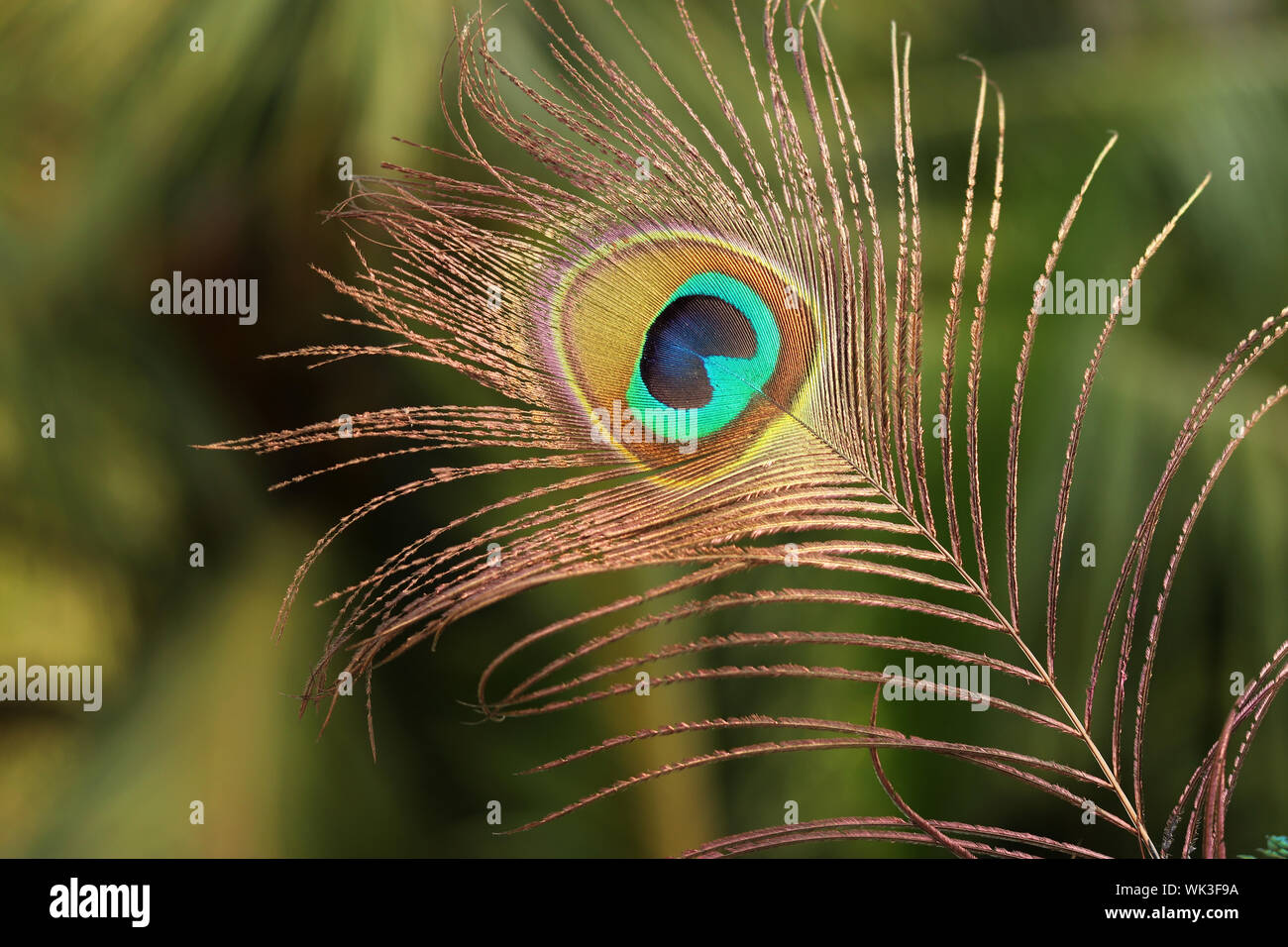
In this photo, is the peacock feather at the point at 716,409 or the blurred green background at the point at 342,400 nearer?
the peacock feather at the point at 716,409

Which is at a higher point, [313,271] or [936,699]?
[313,271]

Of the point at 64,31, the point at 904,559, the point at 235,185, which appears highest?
the point at 64,31

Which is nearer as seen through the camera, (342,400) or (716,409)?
(716,409)

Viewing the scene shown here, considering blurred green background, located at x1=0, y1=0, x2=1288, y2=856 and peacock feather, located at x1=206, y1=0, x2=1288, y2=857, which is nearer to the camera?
peacock feather, located at x1=206, y1=0, x2=1288, y2=857

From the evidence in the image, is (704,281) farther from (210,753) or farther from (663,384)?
(210,753)

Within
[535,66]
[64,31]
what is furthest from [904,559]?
[64,31]

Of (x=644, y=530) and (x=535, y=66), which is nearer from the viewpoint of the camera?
(x=644, y=530)
